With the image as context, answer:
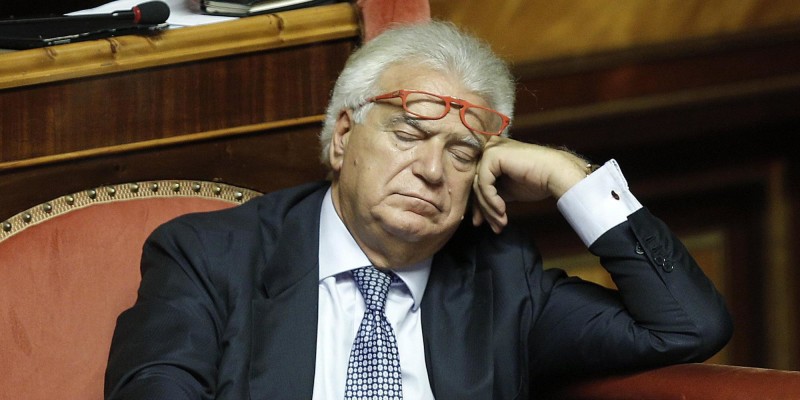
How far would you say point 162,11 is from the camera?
2.15 meters

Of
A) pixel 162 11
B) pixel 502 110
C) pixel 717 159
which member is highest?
pixel 162 11

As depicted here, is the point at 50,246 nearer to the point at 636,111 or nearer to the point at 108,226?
the point at 108,226

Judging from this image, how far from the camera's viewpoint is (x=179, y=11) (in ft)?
7.76

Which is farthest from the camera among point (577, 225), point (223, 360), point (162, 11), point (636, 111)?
point (636, 111)

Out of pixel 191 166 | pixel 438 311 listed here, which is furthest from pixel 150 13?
pixel 438 311

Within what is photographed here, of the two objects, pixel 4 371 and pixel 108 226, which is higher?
pixel 108 226

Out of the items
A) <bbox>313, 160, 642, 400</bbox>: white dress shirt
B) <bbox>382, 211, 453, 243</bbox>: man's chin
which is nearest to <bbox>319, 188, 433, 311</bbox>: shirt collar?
<bbox>313, 160, 642, 400</bbox>: white dress shirt

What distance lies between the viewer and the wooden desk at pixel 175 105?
2115mm

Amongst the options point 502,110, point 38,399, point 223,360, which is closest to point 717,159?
point 502,110

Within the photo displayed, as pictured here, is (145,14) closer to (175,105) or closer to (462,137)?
(175,105)

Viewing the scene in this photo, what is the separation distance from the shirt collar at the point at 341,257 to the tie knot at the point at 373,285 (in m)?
0.01

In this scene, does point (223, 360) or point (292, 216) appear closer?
point (223, 360)

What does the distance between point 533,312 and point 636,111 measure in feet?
3.21

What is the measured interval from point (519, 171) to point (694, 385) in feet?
1.53
